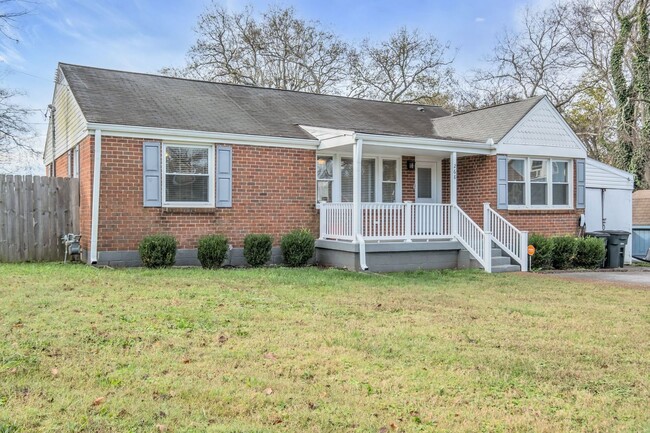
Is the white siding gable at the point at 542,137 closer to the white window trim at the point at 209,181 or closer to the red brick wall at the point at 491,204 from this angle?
the red brick wall at the point at 491,204

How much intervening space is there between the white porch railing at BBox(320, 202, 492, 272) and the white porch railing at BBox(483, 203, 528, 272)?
0.62 metres

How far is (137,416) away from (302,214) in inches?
382

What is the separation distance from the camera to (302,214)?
43.2ft

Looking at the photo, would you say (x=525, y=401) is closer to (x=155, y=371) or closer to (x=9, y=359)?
(x=155, y=371)

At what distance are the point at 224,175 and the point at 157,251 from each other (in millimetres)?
2274

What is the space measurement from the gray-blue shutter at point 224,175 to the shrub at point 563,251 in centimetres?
771

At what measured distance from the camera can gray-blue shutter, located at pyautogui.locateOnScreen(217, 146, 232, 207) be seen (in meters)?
12.1

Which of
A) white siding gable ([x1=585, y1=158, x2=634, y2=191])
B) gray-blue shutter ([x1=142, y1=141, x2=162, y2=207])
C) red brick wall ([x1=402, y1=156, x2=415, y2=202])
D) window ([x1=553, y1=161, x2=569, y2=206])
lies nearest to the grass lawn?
gray-blue shutter ([x1=142, y1=141, x2=162, y2=207])

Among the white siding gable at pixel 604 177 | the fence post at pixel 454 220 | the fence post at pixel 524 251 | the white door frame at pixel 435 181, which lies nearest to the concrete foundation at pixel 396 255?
the fence post at pixel 454 220

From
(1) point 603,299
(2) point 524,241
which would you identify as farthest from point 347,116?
(1) point 603,299

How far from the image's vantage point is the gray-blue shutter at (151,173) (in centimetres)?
1145

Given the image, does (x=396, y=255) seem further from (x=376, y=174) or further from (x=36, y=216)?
(x=36, y=216)

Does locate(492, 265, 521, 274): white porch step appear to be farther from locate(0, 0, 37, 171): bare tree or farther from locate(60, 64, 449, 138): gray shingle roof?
locate(0, 0, 37, 171): bare tree

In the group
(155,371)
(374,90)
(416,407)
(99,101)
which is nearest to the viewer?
(416,407)
